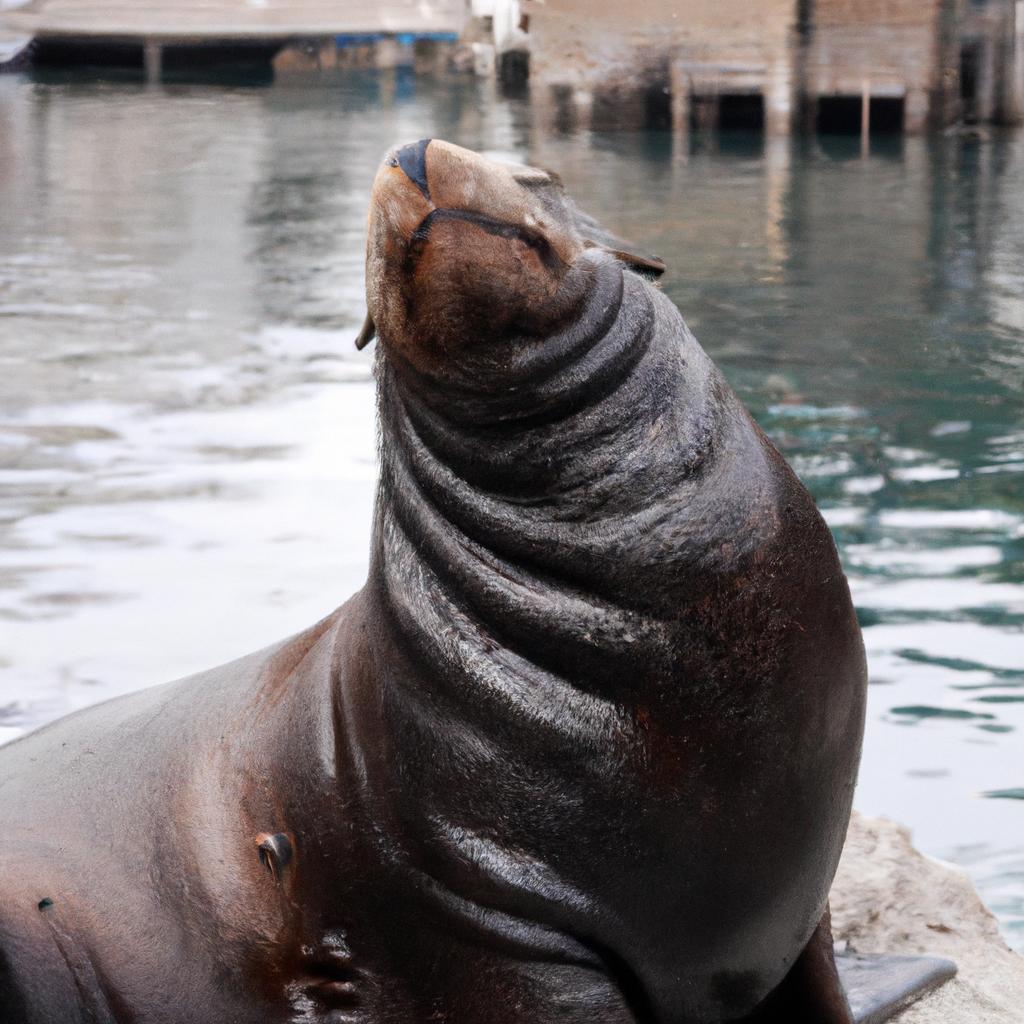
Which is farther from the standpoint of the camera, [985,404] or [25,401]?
[25,401]

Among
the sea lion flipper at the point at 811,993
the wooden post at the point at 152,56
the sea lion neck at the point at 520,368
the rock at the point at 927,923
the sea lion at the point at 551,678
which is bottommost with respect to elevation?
the rock at the point at 927,923

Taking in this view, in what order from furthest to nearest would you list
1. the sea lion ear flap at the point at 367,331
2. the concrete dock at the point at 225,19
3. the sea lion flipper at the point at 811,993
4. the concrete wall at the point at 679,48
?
the concrete dock at the point at 225,19 < the concrete wall at the point at 679,48 < the sea lion flipper at the point at 811,993 < the sea lion ear flap at the point at 367,331

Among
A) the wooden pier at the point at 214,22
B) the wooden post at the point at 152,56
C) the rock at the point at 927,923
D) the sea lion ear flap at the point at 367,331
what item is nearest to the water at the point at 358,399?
the rock at the point at 927,923

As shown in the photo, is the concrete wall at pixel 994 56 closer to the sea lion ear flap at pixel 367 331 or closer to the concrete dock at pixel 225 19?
the concrete dock at pixel 225 19

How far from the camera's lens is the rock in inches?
123

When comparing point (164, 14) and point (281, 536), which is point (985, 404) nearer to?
point (281, 536)

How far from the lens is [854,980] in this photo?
306 cm

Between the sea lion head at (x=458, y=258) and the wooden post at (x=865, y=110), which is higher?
the wooden post at (x=865, y=110)

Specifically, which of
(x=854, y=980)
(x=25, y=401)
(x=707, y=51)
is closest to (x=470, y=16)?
(x=707, y=51)

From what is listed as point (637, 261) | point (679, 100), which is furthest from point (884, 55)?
point (637, 261)

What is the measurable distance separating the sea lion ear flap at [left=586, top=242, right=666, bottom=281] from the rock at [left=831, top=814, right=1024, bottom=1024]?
1459 millimetres

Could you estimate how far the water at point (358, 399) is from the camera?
516cm

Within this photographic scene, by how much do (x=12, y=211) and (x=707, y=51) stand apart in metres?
7.45

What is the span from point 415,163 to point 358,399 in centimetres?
595
